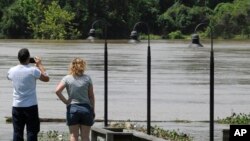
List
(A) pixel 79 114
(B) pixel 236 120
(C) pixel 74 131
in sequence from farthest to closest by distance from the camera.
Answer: (B) pixel 236 120 → (C) pixel 74 131 → (A) pixel 79 114

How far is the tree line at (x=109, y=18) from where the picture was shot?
404 feet

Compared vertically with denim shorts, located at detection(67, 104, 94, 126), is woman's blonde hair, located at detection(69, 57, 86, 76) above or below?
above

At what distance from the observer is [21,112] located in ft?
48.7

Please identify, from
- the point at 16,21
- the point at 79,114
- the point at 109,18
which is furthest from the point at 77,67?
the point at 109,18

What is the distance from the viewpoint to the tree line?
123m

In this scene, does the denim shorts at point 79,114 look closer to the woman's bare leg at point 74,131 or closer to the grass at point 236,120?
the woman's bare leg at point 74,131

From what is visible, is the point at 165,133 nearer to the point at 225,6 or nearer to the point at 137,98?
the point at 137,98

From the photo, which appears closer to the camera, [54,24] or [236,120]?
[236,120]

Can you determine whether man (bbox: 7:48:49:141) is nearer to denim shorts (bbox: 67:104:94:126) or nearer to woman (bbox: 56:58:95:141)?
woman (bbox: 56:58:95:141)

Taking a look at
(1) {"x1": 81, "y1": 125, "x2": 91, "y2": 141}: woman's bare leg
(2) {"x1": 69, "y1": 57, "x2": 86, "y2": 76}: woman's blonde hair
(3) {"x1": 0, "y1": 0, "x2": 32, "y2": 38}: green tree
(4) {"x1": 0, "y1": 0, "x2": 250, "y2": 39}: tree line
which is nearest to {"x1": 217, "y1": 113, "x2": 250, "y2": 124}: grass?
(1) {"x1": 81, "y1": 125, "x2": 91, "y2": 141}: woman's bare leg

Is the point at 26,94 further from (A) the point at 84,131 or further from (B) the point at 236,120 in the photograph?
(B) the point at 236,120

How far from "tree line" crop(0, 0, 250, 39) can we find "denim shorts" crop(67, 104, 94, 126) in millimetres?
101011

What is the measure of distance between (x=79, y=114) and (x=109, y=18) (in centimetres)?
11865

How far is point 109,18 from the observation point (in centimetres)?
13350
